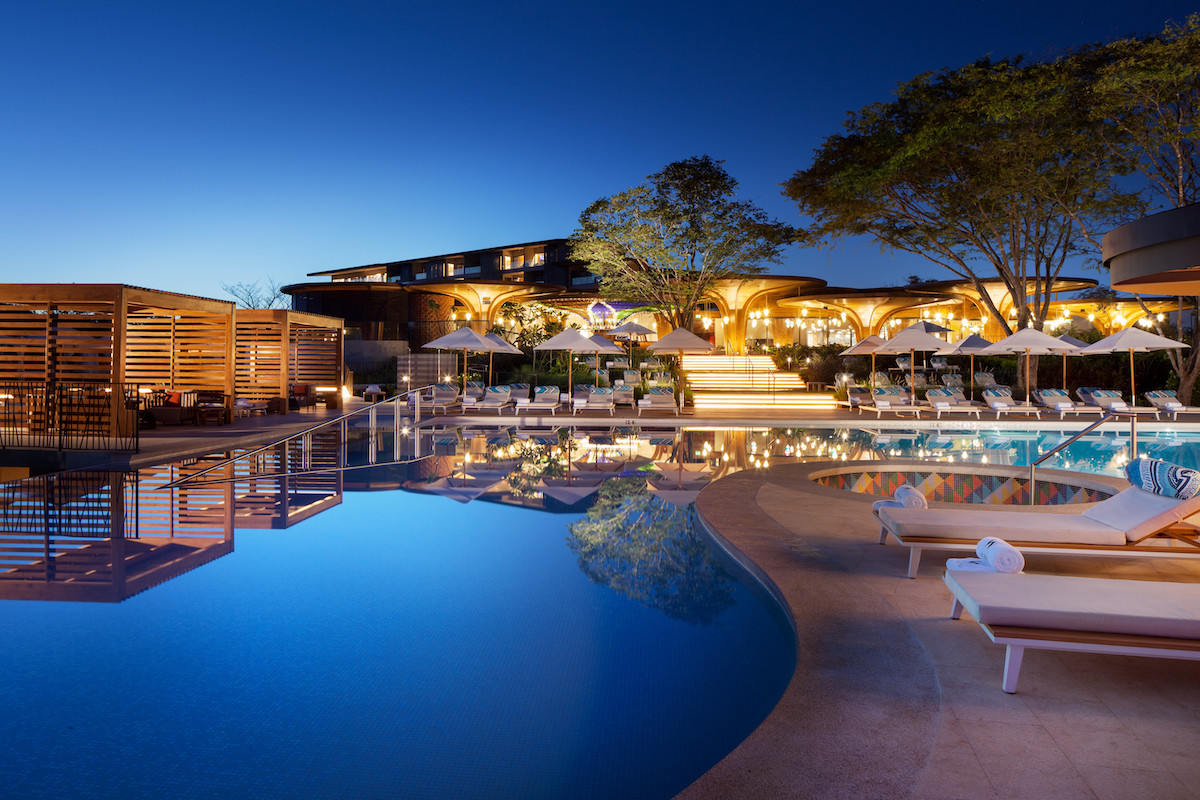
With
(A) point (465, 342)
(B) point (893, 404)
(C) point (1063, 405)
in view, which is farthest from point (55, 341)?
(C) point (1063, 405)

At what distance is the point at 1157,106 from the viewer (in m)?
16.8

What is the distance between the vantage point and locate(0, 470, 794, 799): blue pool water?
2.85 metres

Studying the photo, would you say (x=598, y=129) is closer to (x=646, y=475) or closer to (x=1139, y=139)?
(x=1139, y=139)

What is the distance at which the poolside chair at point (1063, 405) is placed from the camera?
699 inches

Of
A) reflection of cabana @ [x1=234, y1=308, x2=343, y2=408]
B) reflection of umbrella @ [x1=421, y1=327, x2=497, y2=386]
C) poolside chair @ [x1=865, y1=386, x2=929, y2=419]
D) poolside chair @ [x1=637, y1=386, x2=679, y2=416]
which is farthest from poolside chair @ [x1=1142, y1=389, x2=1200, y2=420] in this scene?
reflection of cabana @ [x1=234, y1=308, x2=343, y2=408]

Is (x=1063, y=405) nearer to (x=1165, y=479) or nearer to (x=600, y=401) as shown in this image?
(x=600, y=401)

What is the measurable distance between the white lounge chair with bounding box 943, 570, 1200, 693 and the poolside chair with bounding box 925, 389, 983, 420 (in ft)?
53.3

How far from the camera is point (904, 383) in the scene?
26.5m

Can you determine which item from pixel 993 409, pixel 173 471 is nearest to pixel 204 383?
pixel 173 471

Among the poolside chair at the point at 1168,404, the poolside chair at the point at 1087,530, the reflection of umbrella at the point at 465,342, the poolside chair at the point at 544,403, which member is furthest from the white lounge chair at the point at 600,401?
the poolside chair at the point at 1087,530

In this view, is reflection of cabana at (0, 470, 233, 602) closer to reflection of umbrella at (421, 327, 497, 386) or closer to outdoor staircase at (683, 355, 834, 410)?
reflection of umbrella at (421, 327, 497, 386)

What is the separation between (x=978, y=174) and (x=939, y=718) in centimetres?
1952

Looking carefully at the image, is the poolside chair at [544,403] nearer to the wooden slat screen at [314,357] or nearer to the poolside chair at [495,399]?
the poolside chair at [495,399]

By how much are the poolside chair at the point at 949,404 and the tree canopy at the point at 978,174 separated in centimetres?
345
